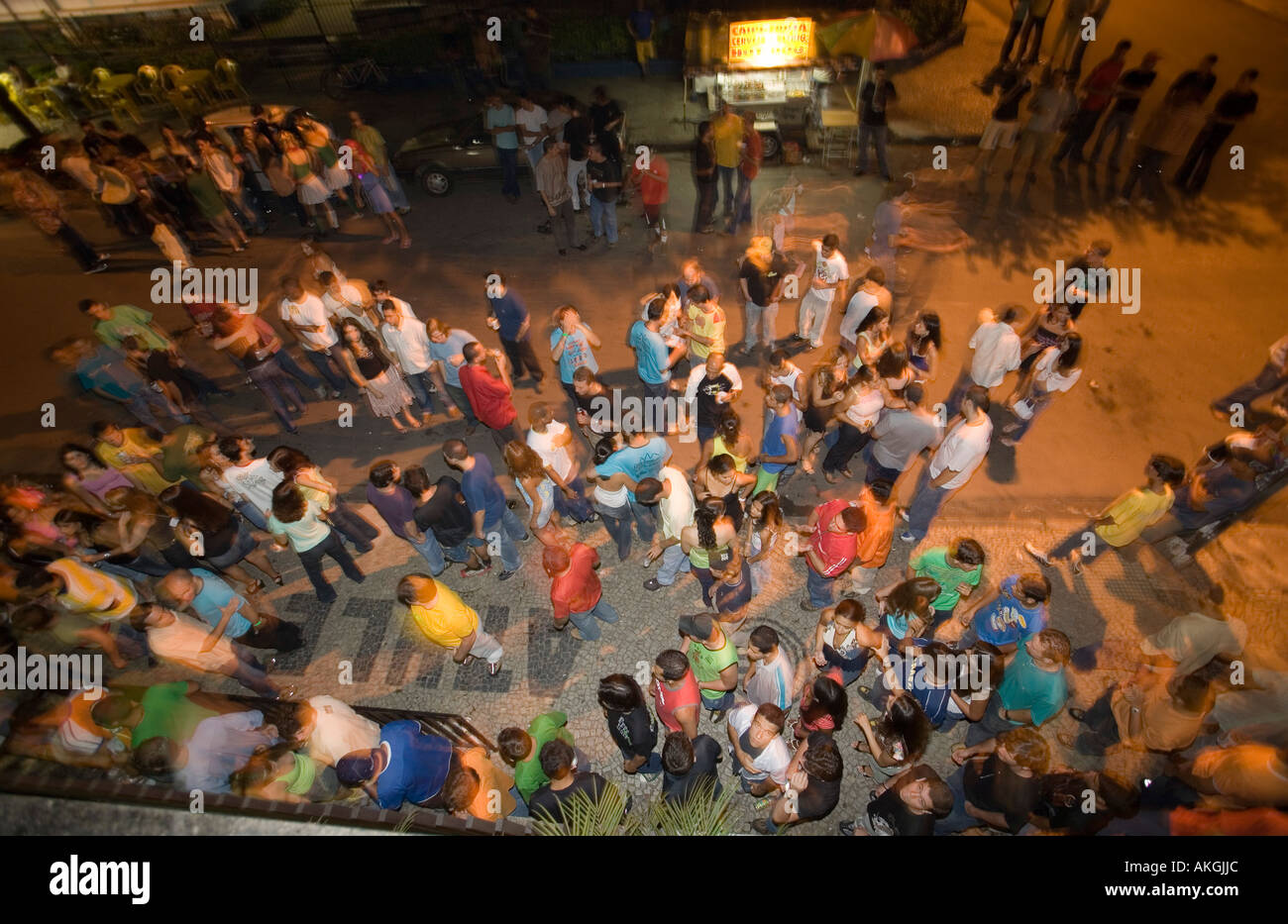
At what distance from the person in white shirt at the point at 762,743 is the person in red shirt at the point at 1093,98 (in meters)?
12.6

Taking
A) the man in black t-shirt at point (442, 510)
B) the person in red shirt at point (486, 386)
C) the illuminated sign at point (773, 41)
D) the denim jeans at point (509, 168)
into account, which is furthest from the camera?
the illuminated sign at point (773, 41)

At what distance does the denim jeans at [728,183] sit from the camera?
10.3m

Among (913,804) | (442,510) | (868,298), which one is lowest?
(913,804)

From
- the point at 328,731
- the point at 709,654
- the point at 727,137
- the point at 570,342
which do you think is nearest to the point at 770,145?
the point at 727,137

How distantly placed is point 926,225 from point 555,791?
35.5 feet

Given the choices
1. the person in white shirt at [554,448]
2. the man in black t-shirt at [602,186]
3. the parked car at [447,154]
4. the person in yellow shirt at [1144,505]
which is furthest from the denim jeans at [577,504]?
the parked car at [447,154]

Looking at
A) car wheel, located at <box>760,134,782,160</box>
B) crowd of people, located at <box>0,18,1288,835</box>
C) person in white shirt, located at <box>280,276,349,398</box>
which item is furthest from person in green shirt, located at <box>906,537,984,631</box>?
car wheel, located at <box>760,134,782,160</box>

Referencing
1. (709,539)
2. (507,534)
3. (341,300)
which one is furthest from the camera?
(341,300)

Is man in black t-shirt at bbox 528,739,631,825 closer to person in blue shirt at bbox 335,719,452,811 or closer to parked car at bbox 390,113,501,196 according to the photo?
person in blue shirt at bbox 335,719,452,811

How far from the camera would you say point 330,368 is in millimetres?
7965

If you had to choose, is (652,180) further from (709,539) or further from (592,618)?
(592,618)

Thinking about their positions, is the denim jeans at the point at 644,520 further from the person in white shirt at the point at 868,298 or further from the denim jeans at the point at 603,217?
the denim jeans at the point at 603,217

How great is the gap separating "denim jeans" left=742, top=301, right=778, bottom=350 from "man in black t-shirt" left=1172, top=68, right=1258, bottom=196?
862 cm

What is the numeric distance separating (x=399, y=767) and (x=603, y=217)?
9.03 m
